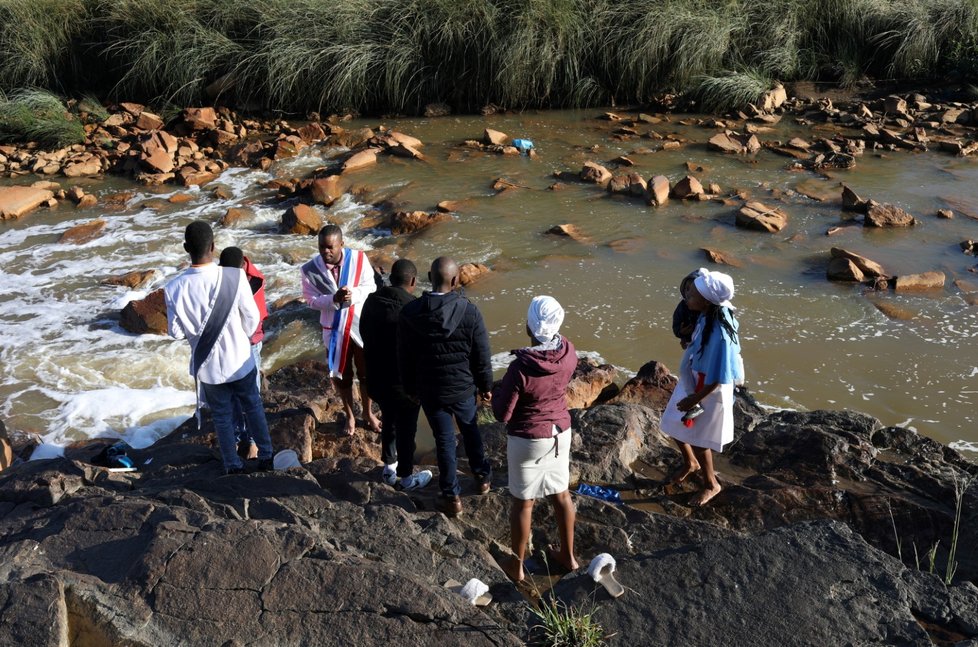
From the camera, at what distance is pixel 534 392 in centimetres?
405

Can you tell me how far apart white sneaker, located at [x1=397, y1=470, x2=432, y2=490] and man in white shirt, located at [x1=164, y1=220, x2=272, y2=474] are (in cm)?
93

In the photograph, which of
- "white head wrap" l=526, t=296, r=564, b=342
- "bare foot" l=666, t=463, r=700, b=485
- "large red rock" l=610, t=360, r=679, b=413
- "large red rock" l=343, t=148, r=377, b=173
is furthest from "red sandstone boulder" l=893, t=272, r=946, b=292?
"large red rock" l=343, t=148, r=377, b=173

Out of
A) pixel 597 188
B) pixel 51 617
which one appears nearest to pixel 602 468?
pixel 51 617

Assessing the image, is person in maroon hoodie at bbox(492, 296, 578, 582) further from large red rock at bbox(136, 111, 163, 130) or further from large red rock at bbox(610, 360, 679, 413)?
large red rock at bbox(136, 111, 163, 130)

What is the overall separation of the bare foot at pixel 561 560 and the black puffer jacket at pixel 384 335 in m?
1.25

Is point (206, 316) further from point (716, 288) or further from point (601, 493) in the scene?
point (716, 288)

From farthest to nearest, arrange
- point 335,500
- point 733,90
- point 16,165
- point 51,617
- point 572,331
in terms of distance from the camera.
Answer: point 733,90 < point 16,165 < point 572,331 < point 335,500 < point 51,617

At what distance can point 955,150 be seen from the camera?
13547 millimetres

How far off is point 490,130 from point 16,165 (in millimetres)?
7773

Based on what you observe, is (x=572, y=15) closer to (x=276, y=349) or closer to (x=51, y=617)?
A: (x=276, y=349)

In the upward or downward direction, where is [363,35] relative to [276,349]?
upward

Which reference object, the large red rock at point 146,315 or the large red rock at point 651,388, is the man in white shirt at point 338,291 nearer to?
the large red rock at point 651,388

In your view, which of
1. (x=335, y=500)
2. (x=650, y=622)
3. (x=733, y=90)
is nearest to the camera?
(x=650, y=622)

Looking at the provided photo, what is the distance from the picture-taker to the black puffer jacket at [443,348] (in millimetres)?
4414
